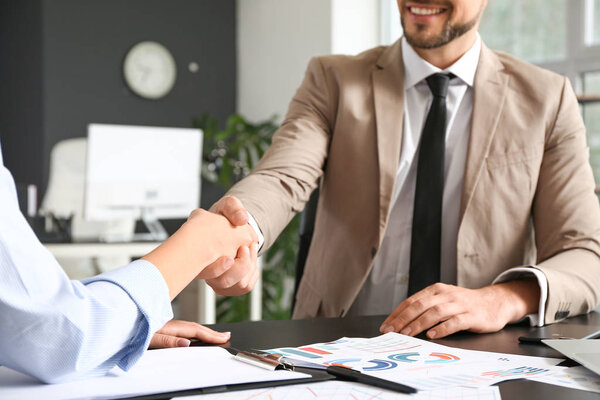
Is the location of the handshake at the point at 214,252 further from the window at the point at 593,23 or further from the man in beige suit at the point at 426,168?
the window at the point at 593,23

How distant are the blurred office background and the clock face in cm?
6

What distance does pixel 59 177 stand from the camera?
4.70m

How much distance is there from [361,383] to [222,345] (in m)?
0.27

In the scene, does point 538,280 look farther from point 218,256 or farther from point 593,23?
point 593,23

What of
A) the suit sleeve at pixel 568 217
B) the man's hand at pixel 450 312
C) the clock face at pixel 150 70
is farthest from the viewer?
the clock face at pixel 150 70

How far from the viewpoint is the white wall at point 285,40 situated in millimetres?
5137

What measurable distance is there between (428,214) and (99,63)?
5.10 m

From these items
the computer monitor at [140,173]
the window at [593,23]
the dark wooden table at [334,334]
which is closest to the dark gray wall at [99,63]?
the computer monitor at [140,173]

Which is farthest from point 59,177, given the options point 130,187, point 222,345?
point 222,345

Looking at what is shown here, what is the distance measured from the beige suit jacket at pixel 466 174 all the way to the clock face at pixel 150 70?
4.84m

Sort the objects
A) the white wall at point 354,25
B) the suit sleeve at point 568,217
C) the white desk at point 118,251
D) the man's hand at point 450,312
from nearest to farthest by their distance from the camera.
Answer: the man's hand at point 450,312 < the suit sleeve at point 568,217 < the white desk at point 118,251 < the white wall at point 354,25

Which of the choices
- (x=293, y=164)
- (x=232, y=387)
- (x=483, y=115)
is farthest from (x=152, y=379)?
(x=483, y=115)

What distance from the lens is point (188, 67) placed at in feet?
21.2

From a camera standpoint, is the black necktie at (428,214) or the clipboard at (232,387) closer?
the clipboard at (232,387)
